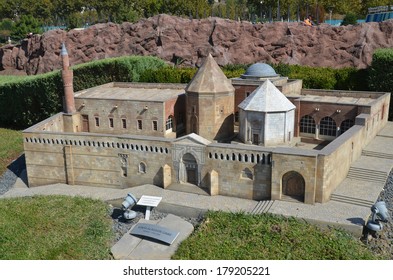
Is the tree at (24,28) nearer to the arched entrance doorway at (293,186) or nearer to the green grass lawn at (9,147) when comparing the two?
the green grass lawn at (9,147)

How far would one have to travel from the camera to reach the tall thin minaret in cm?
3741

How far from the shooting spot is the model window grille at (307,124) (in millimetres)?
36281

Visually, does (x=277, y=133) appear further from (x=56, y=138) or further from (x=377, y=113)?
(x=56, y=138)

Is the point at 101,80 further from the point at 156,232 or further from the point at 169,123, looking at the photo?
the point at 156,232

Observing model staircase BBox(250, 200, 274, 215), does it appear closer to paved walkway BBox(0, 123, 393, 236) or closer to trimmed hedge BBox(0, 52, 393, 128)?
paved walkway BBox(0, 123, 393, 236)

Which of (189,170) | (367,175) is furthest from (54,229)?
(367,175)

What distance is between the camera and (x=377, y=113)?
36281mm

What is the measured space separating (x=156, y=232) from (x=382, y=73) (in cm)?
2855

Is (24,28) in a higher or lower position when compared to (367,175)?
higher

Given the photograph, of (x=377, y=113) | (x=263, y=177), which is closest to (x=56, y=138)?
(x=263, y=177)

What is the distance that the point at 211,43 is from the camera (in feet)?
204

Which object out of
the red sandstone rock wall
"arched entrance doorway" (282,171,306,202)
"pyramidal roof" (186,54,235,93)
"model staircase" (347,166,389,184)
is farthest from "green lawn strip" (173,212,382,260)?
the red sandstone rock wall

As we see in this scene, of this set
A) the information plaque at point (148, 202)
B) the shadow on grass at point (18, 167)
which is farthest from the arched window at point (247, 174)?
the shadow on grass at point (18, 167)

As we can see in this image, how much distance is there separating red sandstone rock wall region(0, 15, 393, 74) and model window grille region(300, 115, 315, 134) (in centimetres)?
2017
